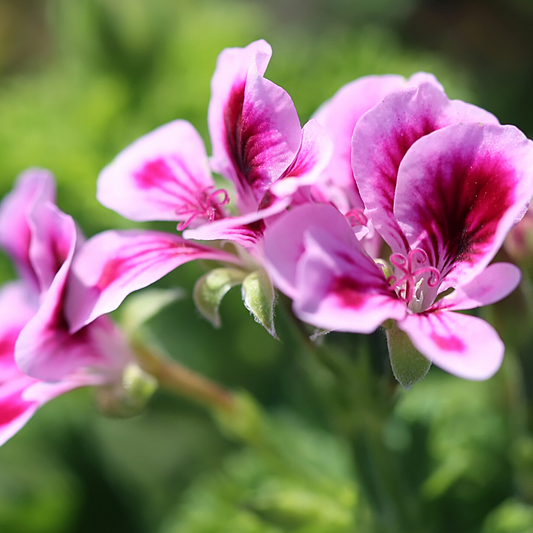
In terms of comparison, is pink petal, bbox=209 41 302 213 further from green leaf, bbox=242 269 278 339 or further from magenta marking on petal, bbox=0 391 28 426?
magenta marking on petal, bbox=0 391 28 426

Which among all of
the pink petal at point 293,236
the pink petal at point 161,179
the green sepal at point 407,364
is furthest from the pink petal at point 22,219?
the green sepal at point 407,364

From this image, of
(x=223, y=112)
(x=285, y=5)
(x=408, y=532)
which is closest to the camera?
(x=223, y=112)

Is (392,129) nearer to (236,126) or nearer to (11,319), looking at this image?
(236,126)

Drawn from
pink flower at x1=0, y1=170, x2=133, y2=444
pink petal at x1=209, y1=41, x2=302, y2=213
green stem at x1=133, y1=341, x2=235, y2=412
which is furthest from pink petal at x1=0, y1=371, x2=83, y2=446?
pink petal at x1=209, y1=41, x2=302, y2=213

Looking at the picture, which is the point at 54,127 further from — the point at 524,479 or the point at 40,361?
the point at 524,479

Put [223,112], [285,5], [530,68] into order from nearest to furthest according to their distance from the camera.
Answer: [223,112] → [530,68] → [285,5]

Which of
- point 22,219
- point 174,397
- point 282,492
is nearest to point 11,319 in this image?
point 22,219

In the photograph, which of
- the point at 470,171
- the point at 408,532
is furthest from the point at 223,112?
the point at 408,532
